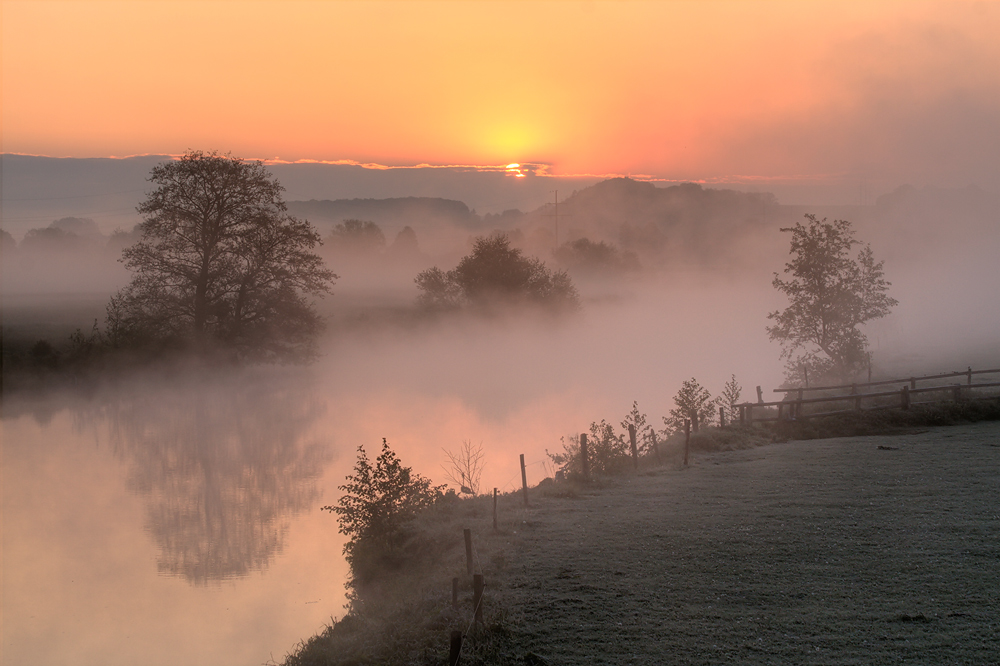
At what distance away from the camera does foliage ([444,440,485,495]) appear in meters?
29.2

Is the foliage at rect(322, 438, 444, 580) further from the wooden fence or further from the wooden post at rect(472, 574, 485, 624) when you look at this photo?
the wooden fence

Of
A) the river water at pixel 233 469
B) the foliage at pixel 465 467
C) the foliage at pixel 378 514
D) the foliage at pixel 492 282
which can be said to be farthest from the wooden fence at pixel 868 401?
the foliage at pixel 492 282

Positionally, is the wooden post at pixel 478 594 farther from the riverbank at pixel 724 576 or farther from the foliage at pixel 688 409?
the foliage at pixel 688 409

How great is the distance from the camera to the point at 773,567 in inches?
582

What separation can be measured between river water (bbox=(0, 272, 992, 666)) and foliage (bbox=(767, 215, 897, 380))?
1076cm

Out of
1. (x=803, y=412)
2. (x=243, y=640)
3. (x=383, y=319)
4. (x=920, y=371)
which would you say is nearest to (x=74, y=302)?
(x=383, y=319)

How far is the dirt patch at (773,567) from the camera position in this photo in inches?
460

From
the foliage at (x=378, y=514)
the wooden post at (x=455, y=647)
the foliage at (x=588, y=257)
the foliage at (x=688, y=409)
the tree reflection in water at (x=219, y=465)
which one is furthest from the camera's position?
the foliage at (x=588, y=257)

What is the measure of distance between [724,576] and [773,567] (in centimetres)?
120

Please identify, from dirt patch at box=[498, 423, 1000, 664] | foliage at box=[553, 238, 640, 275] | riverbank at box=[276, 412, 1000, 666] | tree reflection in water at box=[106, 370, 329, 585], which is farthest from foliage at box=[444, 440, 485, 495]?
foliage at box=[553, 238, 640, 275]

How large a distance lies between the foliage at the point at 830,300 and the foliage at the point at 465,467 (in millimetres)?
22280

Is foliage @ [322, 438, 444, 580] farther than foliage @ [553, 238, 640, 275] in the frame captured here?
No

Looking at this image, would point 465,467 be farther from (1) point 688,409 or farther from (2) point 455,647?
(2) point 455,647

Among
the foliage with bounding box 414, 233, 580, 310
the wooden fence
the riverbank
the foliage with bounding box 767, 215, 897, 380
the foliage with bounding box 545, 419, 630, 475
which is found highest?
the foliage with bounding box 414, 233, 580, 310
